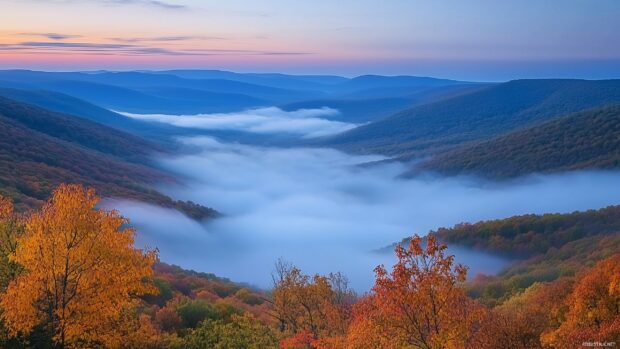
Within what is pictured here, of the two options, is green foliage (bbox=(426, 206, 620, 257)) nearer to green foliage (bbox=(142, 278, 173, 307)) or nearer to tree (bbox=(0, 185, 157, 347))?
green foliage (bbox=(142, 278, 173, 307))

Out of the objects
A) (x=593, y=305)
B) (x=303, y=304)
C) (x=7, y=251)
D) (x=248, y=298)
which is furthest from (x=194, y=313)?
(x=248, y=298)

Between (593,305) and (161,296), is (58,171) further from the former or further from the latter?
(593,305)

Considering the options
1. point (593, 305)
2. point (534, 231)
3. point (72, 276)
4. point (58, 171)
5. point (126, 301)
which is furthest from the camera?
point (58, 171)

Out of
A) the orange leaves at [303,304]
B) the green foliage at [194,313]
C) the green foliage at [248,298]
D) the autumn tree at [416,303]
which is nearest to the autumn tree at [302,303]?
the orange leaves at [303,304]

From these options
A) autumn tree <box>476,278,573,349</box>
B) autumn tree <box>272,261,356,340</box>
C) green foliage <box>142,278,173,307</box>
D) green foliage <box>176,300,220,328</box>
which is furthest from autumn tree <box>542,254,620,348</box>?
green foliage <box>142,278,173,307</box>

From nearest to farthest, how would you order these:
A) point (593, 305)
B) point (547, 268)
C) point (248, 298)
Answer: point (593, 305) < point (248, 298) < point (547, 268)

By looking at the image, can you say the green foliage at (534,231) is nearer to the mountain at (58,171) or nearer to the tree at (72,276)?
the mountain at (58,171)
